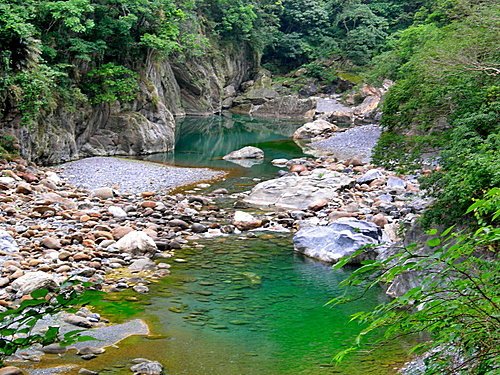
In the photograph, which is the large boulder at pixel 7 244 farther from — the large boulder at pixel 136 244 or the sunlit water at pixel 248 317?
the sunlit water at pixel 248 317

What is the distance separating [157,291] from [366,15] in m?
47.0

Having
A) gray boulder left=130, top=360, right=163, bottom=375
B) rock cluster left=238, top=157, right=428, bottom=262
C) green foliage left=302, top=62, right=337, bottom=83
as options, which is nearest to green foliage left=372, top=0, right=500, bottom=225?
rock cluster left=238, top=157, right=428, bottom=262

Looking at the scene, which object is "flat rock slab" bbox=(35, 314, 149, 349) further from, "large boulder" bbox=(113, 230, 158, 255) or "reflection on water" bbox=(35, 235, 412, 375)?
"large boulder" bbox=(113, 230, 158, 255)

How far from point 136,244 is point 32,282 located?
309 centimetres

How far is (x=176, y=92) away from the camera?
42.1 metres

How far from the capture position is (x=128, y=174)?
20.4 meters

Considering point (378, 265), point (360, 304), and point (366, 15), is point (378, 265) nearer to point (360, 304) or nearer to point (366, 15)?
point (360, 304)

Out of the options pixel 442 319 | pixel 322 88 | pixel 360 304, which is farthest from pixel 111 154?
pixel 322 88

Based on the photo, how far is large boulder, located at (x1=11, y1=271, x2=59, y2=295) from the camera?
351 inches

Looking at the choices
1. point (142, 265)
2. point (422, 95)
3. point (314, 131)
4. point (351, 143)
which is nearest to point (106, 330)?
point (142, 265)

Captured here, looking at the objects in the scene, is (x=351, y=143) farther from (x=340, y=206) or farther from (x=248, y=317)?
(x=248, y=317)

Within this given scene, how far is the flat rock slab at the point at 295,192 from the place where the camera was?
674 inches

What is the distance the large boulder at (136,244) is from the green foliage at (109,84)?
1223cm

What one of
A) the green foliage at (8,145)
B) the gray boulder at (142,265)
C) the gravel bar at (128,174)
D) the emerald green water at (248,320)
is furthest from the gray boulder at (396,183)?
the green foliage at (8,145)
